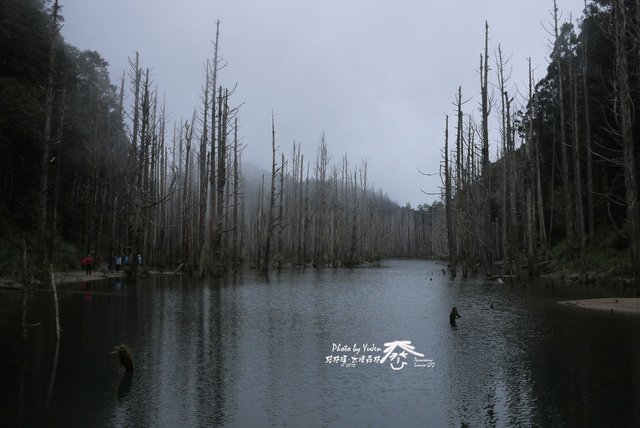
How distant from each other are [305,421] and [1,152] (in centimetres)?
2398

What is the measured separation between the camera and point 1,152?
22891mm

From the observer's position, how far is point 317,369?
22.7ft

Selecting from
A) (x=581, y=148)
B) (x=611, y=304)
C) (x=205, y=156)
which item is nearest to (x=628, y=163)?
(x=611, y=304)

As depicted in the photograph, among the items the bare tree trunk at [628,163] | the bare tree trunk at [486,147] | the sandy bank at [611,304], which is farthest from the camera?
the bare tree trunk at [486,147]

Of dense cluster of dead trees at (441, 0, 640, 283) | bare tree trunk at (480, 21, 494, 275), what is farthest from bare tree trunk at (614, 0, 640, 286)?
bare tree trunk at (480, 21, 494, 275)

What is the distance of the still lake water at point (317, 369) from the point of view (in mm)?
5109

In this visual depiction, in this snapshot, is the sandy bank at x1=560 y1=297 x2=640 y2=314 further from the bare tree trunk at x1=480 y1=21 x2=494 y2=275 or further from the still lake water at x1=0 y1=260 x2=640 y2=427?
the bare tree trunk at x1=480 y1=21 x2=494 y2=275
